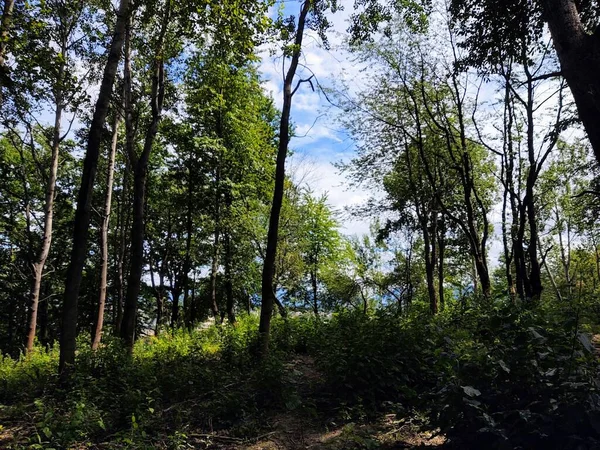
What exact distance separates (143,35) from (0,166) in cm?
1636

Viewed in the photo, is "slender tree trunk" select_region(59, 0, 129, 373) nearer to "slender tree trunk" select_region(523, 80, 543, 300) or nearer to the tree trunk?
the tree trunk

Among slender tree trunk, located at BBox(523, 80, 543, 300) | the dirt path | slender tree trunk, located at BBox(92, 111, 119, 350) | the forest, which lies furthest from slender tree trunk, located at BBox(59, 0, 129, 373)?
slender tree trunk, located at BBox(523, 80, 543, 300)

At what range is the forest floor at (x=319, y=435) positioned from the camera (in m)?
4.21

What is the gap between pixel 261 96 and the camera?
20.3 metres

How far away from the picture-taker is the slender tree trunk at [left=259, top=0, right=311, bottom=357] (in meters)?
7.56

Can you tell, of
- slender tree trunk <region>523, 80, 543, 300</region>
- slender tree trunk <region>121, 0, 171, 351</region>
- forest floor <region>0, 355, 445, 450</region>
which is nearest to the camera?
forest floor <region>0, 355, 445, 450</region>

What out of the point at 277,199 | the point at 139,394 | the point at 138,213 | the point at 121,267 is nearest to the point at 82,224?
the point at 138,213

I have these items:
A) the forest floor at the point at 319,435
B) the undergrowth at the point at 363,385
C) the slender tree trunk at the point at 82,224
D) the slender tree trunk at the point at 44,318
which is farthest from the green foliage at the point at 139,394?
the slender tree trunk at the point at 44,318

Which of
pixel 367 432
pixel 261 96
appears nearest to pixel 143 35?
pixel 261 96

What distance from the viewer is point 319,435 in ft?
15.4

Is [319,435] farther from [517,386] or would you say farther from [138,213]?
[138,213]

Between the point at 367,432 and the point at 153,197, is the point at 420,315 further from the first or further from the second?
the point at 153,197

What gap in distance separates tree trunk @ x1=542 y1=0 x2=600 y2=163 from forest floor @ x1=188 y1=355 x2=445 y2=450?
3784 mm

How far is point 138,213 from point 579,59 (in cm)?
875
